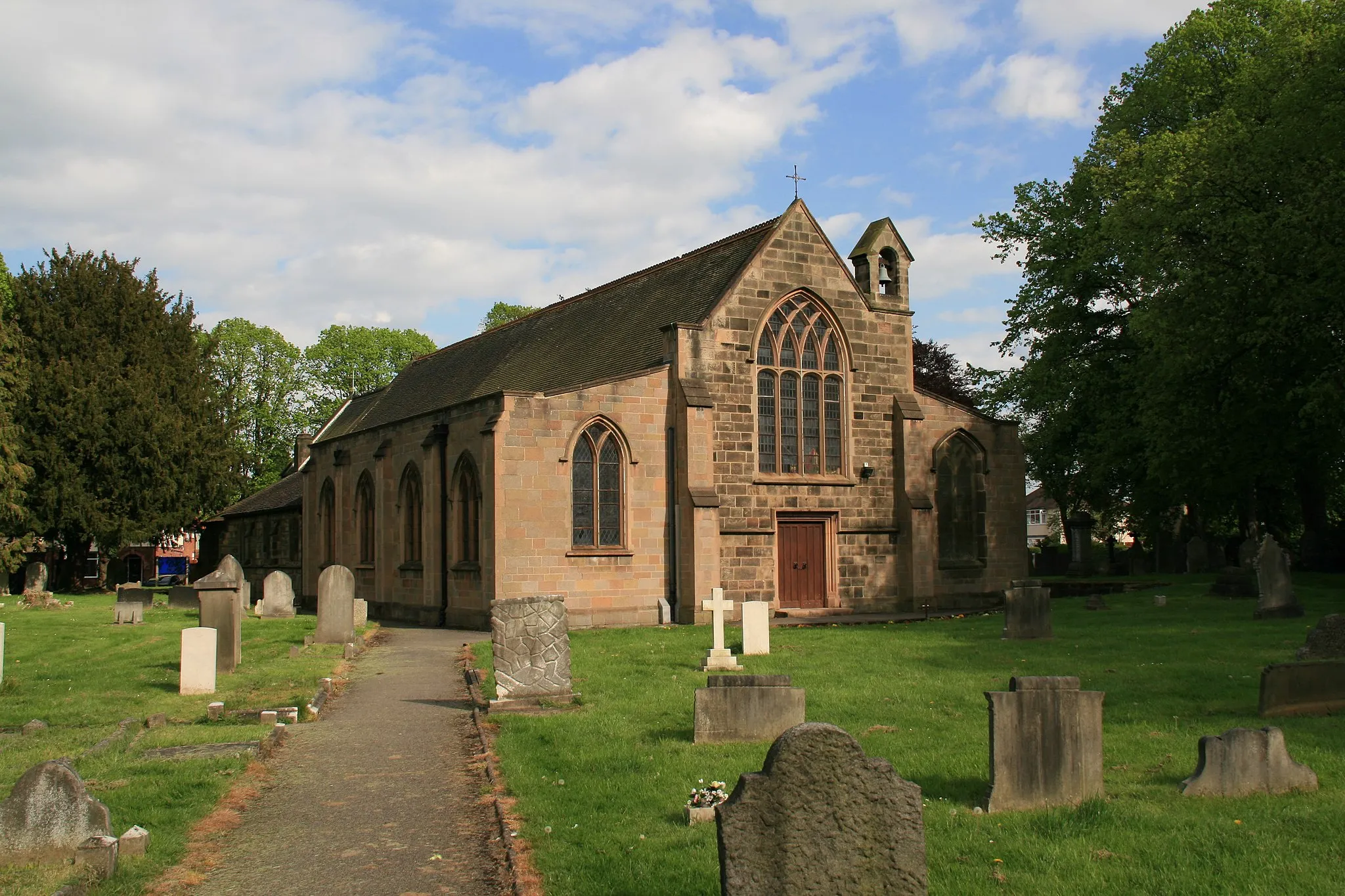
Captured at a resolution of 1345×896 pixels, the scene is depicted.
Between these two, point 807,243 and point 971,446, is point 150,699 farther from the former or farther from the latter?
point 971,446

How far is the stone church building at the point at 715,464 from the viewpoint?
28938mm

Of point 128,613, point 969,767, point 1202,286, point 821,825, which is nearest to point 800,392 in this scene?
point 1202,286

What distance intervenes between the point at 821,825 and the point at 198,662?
13.6m

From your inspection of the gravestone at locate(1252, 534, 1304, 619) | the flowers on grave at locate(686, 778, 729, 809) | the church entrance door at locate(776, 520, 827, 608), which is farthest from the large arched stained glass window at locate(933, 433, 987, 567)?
the flowers on grave at locate(686, 778, 729, 809)

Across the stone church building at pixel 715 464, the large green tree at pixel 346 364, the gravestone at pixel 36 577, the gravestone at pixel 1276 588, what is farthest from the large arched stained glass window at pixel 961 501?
the large green tree at pixel 346 364

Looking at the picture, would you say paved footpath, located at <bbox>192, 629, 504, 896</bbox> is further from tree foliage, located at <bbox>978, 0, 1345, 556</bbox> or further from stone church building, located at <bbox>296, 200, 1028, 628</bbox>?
tree foliage, located at <bbox>978, 0, 1345, 556</bbox>

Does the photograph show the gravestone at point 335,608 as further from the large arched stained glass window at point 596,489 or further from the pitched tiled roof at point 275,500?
the pitched tiled roof at point 275,500

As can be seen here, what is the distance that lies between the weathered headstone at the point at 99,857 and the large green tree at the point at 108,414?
45.1 m

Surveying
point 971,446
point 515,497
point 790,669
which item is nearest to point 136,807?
point 790,669

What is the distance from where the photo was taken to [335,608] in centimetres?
2403

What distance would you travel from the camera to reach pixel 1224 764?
9273mm

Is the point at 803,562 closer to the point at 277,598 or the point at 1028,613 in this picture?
the point at 1028,613

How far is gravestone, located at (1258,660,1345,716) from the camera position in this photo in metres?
12.3

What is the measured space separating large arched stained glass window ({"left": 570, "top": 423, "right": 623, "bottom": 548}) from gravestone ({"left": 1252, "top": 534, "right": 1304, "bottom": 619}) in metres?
14.5
